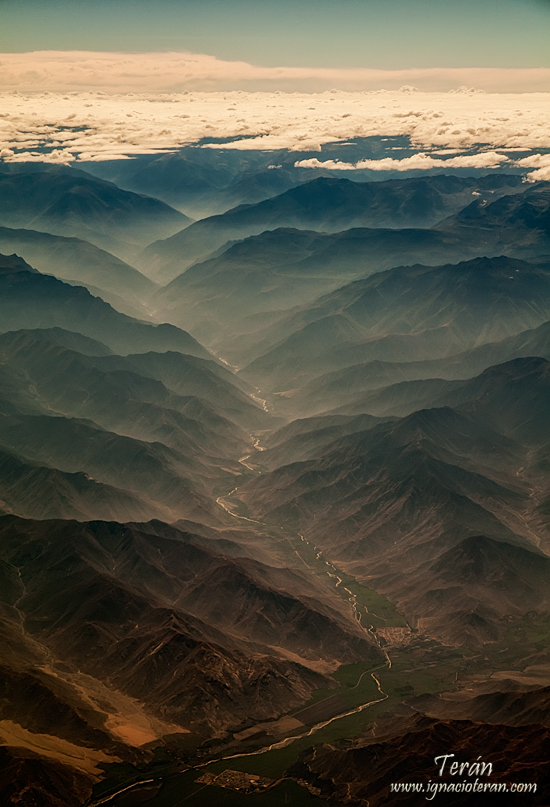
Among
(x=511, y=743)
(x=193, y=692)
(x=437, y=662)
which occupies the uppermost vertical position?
(x=511, y=743)

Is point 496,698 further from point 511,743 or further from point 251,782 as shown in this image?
point 251,782

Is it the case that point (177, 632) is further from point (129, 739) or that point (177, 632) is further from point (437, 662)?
point (437, 662)

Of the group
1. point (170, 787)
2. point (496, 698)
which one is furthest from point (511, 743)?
point (170, 787)

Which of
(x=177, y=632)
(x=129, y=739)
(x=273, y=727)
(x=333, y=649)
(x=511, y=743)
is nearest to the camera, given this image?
(x=511, y=743)

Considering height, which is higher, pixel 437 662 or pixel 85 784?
pixel 85 784

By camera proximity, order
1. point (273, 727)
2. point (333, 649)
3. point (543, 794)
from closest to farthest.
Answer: point (543, 794), point (273, 727), point (333, 649)

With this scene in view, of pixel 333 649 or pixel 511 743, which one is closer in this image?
pixel 511 743
